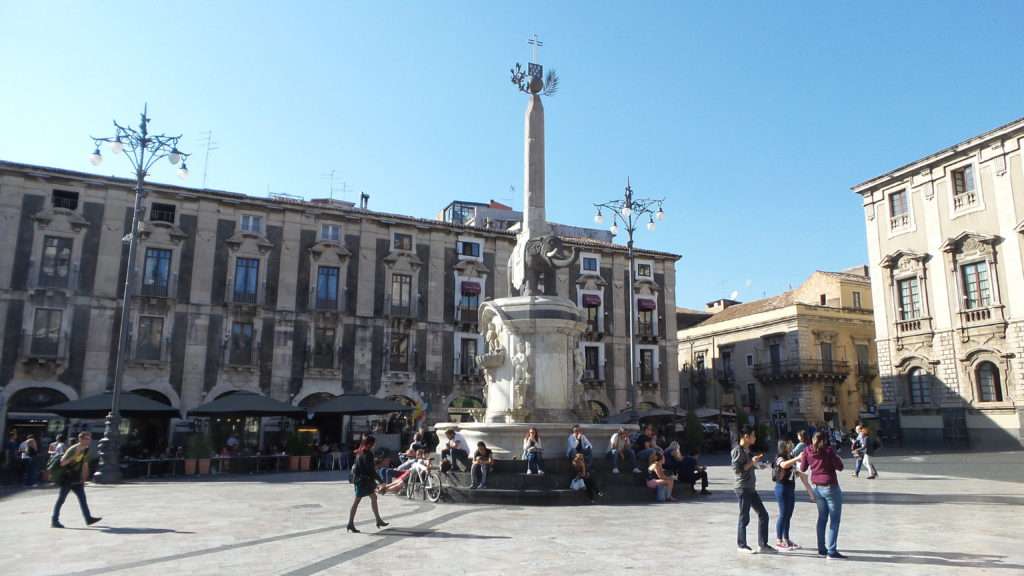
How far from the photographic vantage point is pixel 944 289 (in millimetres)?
31344

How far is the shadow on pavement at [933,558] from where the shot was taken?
7.53m

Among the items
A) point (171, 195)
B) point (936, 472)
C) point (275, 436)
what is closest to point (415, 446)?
point (936, 472)

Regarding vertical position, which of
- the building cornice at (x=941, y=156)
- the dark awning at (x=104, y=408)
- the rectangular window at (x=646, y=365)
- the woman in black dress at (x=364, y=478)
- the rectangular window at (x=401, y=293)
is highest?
the building cornice at (x=941, y=156)

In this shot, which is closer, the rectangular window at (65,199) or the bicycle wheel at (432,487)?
the bicycle wheel at (432,487)

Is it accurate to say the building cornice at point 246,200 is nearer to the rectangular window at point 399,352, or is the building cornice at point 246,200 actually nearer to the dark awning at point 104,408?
the rectangular window at point 399,352

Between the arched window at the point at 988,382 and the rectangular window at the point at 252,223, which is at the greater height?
the rectangular window at the point at 252,223

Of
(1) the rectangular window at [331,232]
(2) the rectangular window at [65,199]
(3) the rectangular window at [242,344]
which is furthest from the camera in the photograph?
(1) the rectangular window at [331,232]

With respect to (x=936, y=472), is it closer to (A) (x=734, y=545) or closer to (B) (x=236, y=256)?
(A) (x=734, y=545)

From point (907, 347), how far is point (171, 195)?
3414 centimetres

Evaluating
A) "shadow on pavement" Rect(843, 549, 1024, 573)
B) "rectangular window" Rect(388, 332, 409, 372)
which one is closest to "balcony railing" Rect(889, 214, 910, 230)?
"rectangular window" Rect(388, 332, 409, 372)

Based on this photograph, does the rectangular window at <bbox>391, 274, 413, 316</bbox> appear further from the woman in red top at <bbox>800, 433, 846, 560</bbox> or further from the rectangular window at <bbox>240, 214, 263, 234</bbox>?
the woman in red top at <bbox>800, 433, 846, 560</bbox>

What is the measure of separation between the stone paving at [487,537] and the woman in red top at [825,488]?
0.22m

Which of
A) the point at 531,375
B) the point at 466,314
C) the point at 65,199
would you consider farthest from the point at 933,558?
the point at 65,199

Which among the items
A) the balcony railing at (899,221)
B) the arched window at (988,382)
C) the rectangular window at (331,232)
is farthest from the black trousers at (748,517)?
the balcony railing at (899,221)
